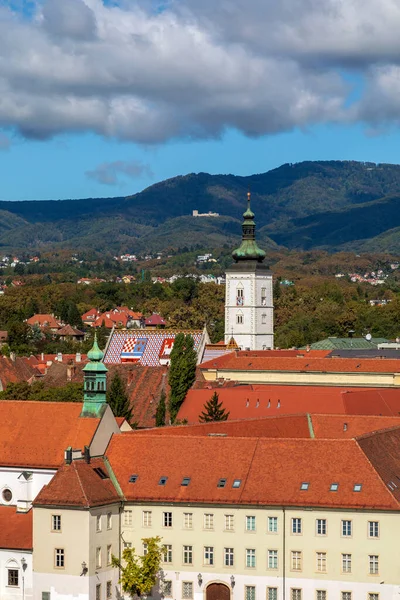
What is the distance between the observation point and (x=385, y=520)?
2640 inches

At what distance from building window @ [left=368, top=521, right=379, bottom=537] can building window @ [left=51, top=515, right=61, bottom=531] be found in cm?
1397

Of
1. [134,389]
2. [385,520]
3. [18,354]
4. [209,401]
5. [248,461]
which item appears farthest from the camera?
[18,354]

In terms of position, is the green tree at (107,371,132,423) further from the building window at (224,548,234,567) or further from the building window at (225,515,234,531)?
the building window at (224,548,234,567)

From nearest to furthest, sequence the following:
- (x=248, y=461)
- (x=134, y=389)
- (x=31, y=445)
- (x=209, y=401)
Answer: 1. (x=248, y=461)
2. (x=31, y=445)
3. (x=209, y=401)
4. (x=134, y=389)

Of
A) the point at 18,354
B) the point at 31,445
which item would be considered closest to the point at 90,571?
the point at 31,445

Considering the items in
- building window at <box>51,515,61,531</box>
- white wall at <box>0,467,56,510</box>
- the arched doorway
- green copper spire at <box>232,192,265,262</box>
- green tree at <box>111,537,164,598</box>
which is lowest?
the arched doorway

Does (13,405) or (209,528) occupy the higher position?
(13,405)

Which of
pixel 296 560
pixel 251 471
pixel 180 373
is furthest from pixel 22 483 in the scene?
pixel 180 373

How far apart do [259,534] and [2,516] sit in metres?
14.1

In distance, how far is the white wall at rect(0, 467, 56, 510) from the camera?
250 ft

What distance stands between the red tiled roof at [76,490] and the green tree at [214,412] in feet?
105

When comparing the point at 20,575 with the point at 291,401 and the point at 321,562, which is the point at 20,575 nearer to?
the point at 321,562

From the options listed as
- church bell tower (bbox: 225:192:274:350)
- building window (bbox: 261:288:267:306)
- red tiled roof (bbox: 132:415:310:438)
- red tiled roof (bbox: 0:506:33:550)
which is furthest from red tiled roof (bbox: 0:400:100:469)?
building window (bbox: 261:288:267:306)

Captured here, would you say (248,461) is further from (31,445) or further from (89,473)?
(31,445)
